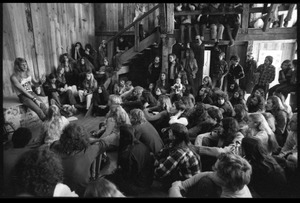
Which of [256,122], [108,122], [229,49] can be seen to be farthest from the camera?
[229,49]

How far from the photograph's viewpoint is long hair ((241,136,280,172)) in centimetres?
153

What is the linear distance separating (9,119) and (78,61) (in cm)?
98

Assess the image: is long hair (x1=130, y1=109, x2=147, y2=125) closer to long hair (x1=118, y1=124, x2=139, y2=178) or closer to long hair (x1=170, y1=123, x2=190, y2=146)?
long hair (x1=118, y1=124, x2=139, y2=178)

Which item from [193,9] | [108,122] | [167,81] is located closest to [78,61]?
[108,122]

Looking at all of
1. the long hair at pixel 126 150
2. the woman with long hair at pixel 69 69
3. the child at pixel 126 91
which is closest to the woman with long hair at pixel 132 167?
the long hair at pixel 126 150

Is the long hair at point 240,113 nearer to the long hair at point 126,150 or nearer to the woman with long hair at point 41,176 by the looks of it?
the long hair at point 126,150

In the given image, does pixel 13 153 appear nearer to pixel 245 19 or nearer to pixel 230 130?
pixel 230 130

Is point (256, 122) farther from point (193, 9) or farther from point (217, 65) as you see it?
point (193, 9)

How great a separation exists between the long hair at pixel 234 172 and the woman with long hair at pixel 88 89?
149 cm

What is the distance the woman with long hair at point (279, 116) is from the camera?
Answer: 1.77 m

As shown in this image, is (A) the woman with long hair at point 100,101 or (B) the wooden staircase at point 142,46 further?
(B) the wooden staircase at point 142,46

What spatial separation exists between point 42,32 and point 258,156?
2.11 m

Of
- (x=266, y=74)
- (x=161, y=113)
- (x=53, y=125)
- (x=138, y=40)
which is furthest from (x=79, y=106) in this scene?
(x=266, y=74)

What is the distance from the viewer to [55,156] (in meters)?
1.52
